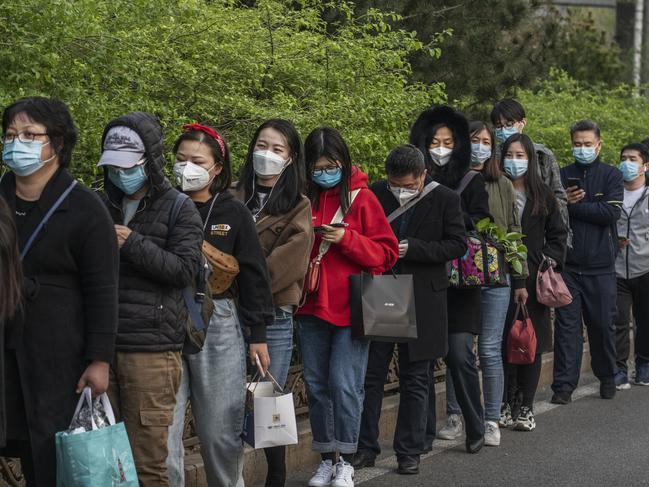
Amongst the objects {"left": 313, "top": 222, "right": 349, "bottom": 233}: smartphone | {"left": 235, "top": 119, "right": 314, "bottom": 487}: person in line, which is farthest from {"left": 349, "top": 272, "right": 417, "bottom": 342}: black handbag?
{"left": 235, "top": 119, "right": 314, "bottom": 487}: person in line

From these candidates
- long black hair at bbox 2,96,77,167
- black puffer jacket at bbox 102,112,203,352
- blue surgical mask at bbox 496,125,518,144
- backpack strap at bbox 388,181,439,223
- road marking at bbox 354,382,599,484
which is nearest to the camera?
long black hair at bbox 2,96,77,167

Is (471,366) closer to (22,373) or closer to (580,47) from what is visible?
(22,373)

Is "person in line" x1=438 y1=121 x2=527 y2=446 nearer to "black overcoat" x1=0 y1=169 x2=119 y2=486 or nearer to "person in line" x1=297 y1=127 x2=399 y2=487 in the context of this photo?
"person in line" x1=297 y1=127 x2=399 y2=487

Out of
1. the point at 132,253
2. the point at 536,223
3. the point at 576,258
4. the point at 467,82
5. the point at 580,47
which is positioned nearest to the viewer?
the point at 132,253

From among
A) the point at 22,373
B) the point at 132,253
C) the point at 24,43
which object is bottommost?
the point at 22,373

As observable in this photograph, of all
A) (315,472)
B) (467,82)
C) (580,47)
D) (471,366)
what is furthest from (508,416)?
(580,47)

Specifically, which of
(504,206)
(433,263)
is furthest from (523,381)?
(433,263)

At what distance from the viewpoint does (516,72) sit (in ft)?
52.1

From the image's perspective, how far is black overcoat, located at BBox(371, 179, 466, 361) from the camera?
733 centimetres

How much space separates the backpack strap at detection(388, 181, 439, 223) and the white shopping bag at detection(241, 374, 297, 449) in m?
1.78

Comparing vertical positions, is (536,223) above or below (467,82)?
below

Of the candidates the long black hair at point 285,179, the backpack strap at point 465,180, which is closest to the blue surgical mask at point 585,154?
the backpack strap at point 465,180

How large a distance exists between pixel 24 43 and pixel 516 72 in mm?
10087

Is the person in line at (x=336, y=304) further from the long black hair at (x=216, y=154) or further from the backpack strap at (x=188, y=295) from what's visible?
the backpack strap at (x=188, y=295)
